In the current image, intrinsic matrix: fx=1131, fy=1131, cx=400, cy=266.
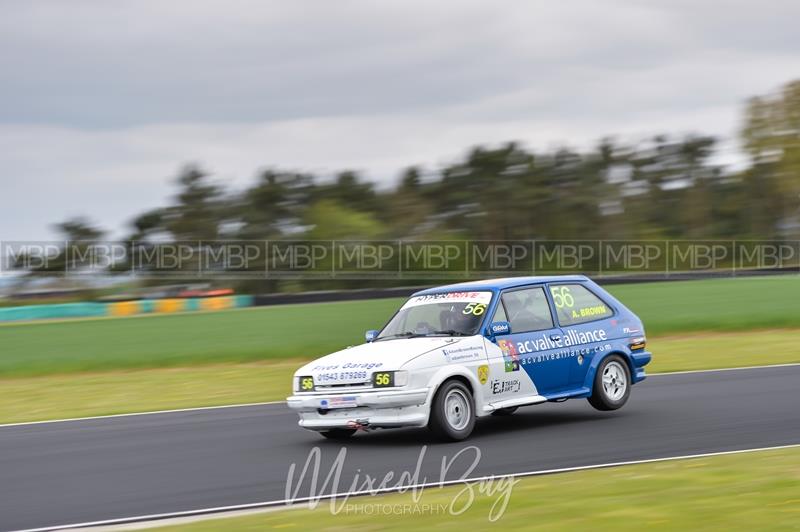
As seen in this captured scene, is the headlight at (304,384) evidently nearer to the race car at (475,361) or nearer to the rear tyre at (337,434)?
the race car at (475,361)

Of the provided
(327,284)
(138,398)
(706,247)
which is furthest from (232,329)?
(706,247)

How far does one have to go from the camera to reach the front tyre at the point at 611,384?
12516 millimetres

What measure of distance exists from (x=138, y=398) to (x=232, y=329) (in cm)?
1703

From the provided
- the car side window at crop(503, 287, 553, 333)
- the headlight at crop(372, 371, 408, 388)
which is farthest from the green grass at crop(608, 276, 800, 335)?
the headlight at crop(372, 371, 408, 388)

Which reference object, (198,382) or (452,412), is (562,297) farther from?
(198,382)

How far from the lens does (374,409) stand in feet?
35.4

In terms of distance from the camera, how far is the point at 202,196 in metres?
101

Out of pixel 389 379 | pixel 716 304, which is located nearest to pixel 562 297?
pixel 389 379

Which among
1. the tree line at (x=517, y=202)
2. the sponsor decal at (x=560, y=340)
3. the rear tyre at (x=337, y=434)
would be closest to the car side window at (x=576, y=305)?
the sponsor decal at (x=560, y=340)

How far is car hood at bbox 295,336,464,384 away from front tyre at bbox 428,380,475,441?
0.44 meters

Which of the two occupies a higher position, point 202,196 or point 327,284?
point 202,196

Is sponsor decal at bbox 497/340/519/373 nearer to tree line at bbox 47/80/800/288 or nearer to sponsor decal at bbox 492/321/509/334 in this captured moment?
sponsor decal at bbox 492/321/509/334

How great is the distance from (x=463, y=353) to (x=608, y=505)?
387 cm

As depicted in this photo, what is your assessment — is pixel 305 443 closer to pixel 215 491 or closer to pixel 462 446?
pixel 462 446
